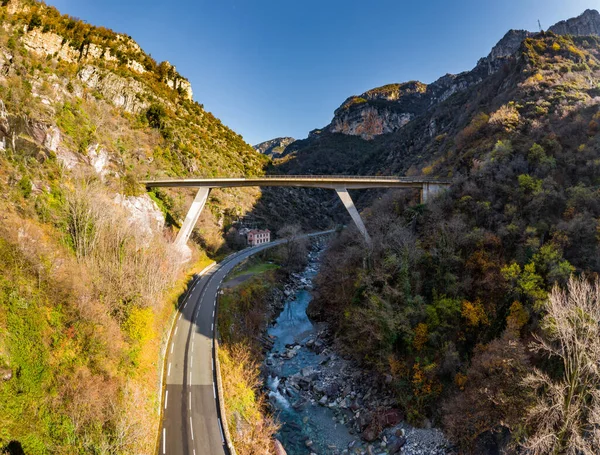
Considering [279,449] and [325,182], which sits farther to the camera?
[325,182]

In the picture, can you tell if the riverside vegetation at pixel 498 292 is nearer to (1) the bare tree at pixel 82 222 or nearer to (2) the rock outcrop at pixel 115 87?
(1) the bare tree at pixel 82 222

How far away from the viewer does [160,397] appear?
699 inches

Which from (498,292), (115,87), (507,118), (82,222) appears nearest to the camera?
(498,292)

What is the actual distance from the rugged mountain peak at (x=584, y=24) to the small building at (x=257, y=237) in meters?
79.1

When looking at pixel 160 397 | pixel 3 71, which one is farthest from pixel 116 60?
pixel 160 397

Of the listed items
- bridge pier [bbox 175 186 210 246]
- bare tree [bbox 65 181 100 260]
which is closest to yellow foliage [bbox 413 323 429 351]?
bare tree [bbox 65 181 100 260]

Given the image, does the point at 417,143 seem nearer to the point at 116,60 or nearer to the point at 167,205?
the point at 167,205

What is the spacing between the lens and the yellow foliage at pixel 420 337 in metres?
20.7

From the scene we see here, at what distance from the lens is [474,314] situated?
20.1 meters

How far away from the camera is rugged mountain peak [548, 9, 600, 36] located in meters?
59.9

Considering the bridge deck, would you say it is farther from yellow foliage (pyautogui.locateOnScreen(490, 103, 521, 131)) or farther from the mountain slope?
the mountain slope

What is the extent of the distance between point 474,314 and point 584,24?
3189 inches

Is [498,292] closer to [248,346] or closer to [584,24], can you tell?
[248,346]

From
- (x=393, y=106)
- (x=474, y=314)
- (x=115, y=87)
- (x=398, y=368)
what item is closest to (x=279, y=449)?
(x=398, y=368)
